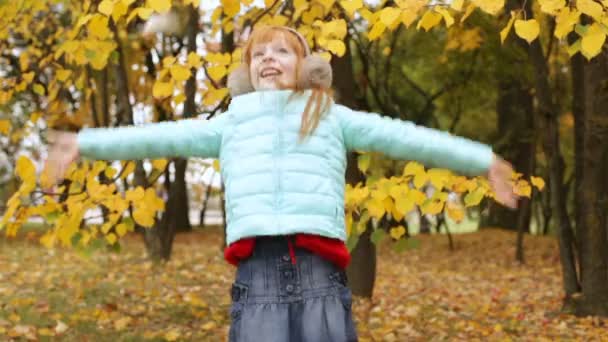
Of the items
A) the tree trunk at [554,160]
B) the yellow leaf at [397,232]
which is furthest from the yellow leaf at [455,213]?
the tree trunk at [554,160]

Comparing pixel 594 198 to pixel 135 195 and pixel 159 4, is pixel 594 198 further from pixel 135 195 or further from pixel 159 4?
pixel 159 4

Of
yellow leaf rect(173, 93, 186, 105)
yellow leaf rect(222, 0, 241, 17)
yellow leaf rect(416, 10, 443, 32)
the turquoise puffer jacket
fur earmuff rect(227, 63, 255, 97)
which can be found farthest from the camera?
yellow leaf rect(173, 93, 186, 105)

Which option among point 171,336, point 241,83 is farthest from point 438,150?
point 171,336

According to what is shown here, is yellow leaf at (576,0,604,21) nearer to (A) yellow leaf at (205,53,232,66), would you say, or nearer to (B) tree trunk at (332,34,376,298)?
(A) yellow leaf at (205,53,232,66)

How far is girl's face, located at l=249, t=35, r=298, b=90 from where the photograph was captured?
9.25 feet

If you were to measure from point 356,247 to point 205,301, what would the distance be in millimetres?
1834

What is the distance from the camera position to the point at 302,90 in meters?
2.78

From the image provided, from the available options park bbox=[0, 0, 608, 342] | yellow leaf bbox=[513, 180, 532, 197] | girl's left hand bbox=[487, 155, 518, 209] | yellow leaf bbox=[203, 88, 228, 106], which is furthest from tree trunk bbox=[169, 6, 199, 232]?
girl's left hand bbox=[487, 155, 518, 209]

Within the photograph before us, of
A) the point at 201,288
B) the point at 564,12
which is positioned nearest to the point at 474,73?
the point at 201,288

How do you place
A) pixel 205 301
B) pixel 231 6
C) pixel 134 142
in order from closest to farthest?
1. pixel 134 142
2. pixel 231 6
3. pixel 205 301

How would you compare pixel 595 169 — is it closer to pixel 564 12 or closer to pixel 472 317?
pixel 472 317

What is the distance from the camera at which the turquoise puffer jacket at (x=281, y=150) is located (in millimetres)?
2615

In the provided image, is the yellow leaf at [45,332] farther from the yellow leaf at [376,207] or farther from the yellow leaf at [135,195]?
the yellow leaf at [376,207]

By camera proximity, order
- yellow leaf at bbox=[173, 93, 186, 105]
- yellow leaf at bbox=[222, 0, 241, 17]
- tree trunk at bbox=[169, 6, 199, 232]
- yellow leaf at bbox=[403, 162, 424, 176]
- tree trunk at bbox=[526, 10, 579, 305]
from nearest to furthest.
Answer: yellow leaf at bbox=[403, 162, 424, 176] < yellow leaf at bbox=[222, 0, 241, 17] < yellow leaf at bbox=[173, 93, 186, 105] < tree trunk at bbox=[526, 10, 579, 305] < tree trunk at bbox=[169, 6, 199, 232]
